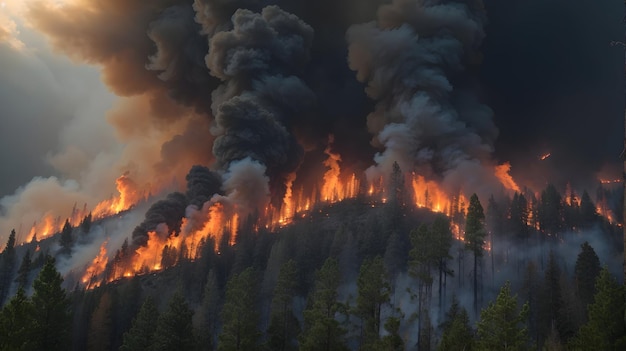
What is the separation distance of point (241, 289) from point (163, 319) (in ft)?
32.7

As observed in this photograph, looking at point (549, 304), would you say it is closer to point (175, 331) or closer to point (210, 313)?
point (175, 331)

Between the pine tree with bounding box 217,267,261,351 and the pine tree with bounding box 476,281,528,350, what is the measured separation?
24.4m

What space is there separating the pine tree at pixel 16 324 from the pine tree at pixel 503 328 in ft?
119

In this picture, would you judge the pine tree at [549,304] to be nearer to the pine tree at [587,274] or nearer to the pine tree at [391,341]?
the pine tree at [587,274]

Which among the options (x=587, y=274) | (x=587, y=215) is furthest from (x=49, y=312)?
(x=587, y=215)

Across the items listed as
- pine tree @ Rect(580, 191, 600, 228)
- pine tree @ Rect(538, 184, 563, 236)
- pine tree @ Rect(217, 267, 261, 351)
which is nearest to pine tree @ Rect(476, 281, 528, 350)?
pine tree @ Rect(217, 267, 261, 351)

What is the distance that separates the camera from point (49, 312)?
4906 centimetres

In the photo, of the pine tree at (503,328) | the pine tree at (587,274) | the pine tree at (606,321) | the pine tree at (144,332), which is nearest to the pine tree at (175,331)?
the pine tree at (144,332)

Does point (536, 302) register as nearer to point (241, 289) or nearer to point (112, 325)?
point (241, 289)

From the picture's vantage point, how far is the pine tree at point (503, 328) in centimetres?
3841

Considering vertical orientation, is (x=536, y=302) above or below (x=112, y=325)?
above

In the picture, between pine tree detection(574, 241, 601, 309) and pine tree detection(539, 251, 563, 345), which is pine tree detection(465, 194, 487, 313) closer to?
pine tree detection(539, 251, 563, 345)

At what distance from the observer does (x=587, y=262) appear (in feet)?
247

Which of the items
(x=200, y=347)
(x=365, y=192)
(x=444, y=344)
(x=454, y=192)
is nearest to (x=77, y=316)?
(x=200, y=347)
